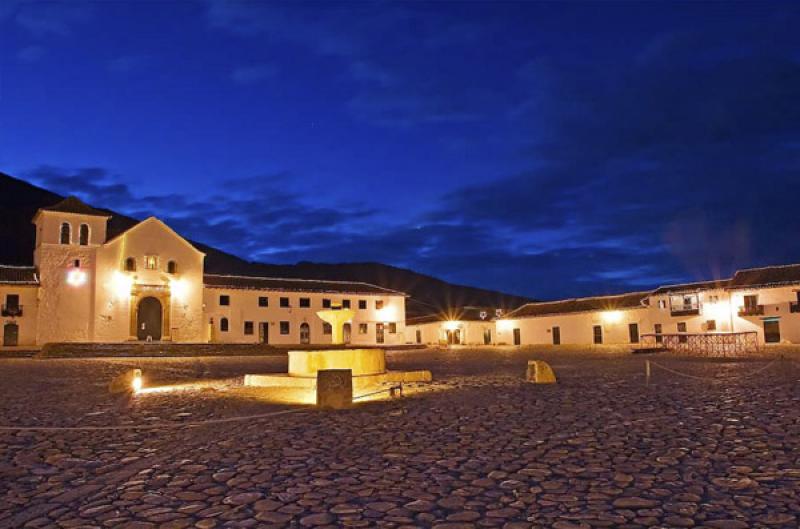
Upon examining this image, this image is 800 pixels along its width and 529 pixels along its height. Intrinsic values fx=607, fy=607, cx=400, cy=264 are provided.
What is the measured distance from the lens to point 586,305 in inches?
1874

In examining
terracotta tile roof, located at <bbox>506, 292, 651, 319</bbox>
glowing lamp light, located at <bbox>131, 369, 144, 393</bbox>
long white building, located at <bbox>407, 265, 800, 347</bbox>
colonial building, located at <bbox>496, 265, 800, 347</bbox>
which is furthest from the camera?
terracotta tile roof, located at <bbox>506, 292, 651, 319</bbox>

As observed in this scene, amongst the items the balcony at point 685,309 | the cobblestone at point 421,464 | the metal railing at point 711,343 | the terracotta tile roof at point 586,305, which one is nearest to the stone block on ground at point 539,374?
the cobblestone at point 421,464

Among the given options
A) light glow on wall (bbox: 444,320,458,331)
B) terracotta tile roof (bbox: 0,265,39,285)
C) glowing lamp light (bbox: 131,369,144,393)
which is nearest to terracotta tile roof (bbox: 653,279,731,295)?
light glow on wall (bbox: 444,320,458,331)

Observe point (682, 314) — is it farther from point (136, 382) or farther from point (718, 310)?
point (136, 382)

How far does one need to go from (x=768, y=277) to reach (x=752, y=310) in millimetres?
2356

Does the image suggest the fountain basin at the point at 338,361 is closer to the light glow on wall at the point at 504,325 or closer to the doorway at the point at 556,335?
the doorway at the point at 556,335

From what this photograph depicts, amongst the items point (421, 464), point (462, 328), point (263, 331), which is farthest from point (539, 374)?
point (462, 328)

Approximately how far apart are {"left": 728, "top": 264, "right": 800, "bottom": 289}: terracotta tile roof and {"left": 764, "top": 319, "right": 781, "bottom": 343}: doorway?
95.5 inches

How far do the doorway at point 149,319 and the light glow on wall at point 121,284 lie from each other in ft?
4.00

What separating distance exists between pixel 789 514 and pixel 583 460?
1893 mm

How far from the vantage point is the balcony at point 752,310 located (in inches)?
1499

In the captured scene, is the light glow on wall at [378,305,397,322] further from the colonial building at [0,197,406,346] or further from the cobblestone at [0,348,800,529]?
the cobblestone at [0,348,800,529]

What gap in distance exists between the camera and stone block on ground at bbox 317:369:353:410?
941 cm

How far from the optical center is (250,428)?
7.88 m
